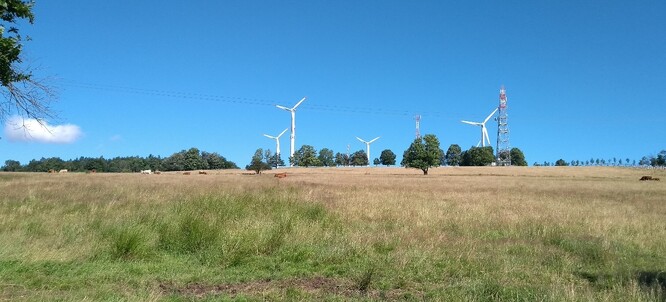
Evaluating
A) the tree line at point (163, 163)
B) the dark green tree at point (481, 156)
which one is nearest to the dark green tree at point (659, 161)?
the dark green tree at point (481, 156)

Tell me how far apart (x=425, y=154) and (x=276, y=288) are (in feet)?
372

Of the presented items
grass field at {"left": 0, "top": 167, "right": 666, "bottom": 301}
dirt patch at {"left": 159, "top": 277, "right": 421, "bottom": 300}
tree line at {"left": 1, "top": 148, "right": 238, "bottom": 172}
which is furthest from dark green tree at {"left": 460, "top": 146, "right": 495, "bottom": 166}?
dirt patch at {"left": 159, "top": 277, "right": 421, "bottom": 300}

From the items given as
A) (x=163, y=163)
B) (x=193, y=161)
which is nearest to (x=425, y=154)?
(x=193, y=161)

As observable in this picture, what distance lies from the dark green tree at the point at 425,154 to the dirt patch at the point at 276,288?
366 feet

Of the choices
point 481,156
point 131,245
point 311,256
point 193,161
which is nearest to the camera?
point 131,245

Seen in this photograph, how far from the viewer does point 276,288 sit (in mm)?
8031

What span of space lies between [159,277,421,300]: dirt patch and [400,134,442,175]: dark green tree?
366 feet

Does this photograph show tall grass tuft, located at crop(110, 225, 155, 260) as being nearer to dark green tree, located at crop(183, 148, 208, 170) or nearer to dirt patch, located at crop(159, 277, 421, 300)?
dirt patch, located at crop(159, 277, 421, 300)

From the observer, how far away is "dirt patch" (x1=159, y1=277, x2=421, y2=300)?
773 cm

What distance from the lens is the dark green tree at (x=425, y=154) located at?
11894 cm

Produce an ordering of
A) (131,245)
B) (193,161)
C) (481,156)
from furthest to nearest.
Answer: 1. (481,156)
2. (193,161)
3. (131,245)

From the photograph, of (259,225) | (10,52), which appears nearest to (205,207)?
(259,225)

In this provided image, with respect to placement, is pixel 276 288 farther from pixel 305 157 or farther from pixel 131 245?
pixel 305 157

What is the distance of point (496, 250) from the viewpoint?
11.8 m
